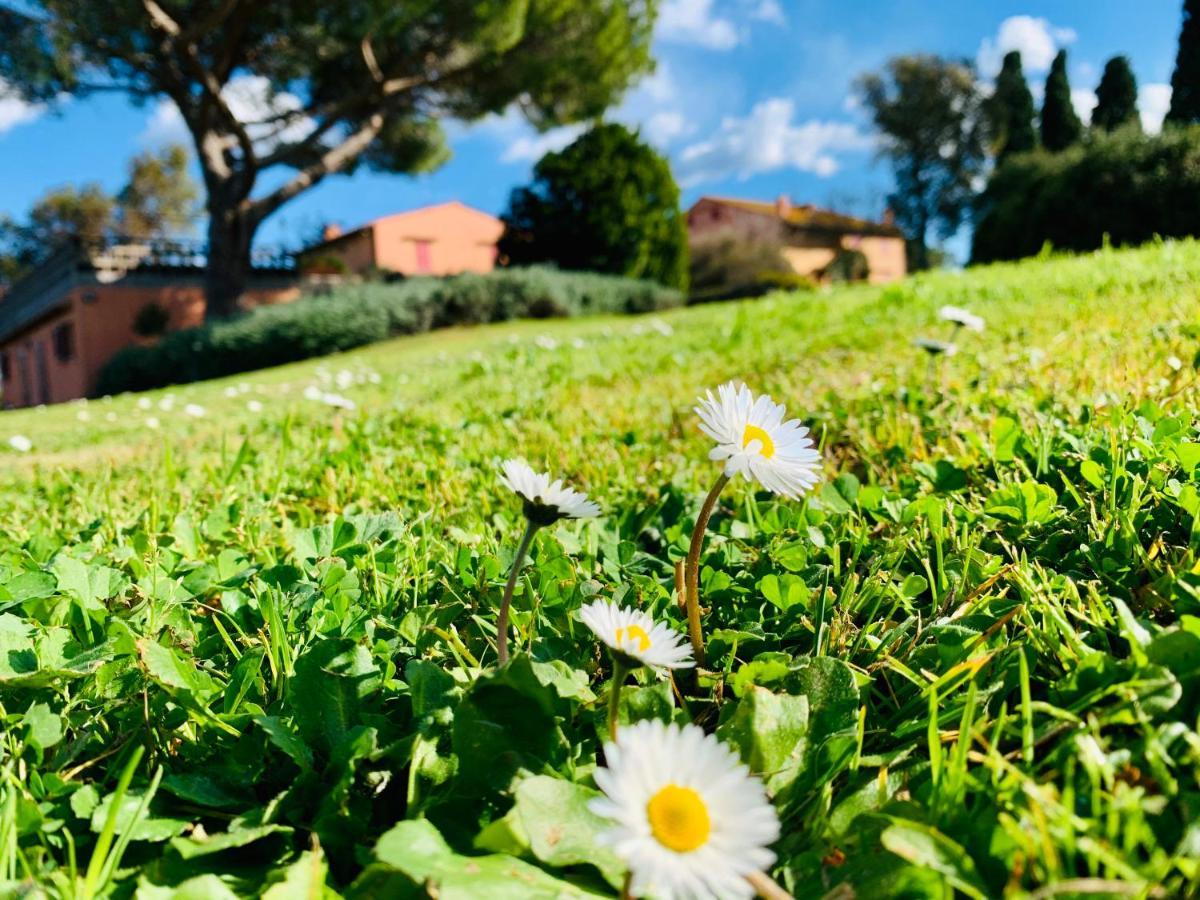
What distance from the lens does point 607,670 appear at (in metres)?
1.06

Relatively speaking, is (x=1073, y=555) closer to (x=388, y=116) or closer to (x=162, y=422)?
(x=162, y=422)

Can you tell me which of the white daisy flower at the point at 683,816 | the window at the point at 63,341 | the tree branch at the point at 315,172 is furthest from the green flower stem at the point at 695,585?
the window at the point at 63,341

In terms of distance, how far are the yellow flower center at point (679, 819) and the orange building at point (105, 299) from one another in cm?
2424

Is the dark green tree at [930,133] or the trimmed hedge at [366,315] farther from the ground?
the dark green tree at [930,133]

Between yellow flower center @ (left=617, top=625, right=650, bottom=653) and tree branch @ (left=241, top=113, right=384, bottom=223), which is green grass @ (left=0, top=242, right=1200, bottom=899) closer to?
yellow flower center @ (left=617, top=625, right=650, bottom=653)

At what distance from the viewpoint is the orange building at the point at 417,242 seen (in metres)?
34.5

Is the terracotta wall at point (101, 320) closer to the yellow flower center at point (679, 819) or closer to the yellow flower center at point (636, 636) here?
the yellow flower center at point (636, 636)

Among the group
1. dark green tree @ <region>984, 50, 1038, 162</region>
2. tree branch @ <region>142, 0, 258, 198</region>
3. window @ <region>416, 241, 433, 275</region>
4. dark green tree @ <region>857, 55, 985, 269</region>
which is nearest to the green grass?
tree branch @ <region>142, 0, 258, 198</region>

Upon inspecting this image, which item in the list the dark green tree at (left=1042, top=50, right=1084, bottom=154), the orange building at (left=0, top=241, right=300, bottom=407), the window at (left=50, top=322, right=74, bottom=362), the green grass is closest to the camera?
the green grass

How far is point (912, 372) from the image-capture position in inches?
111

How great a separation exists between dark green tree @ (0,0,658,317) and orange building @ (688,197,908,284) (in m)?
17.3

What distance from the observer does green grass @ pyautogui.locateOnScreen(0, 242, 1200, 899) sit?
0.67 meters

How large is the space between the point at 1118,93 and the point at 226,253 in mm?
29864

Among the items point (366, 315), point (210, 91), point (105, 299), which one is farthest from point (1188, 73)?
point (105, 299)
